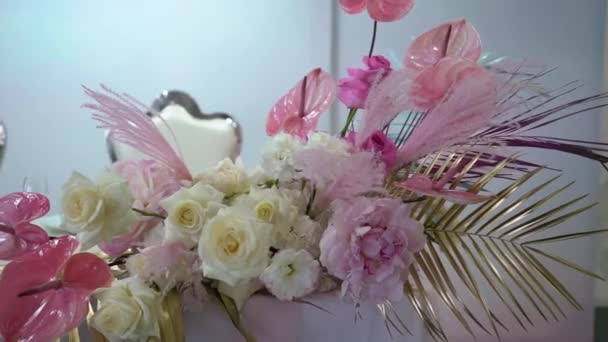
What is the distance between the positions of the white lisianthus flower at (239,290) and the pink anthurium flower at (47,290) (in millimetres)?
96

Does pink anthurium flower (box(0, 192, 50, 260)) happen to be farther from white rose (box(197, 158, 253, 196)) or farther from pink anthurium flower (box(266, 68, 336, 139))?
pink anthurium flower (box(266, 68, 336, 139))

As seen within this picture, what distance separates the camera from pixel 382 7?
0.65 meters

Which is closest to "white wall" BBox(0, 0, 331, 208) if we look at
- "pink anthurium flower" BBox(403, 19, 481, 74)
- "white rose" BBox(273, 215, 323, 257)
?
"pink anthurium flower" BBox(403, 19, 481, 74)

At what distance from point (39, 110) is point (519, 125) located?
6.82 ft

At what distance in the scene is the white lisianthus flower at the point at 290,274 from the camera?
0.49 metres

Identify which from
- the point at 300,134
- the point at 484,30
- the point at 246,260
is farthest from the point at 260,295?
the point at 484,30

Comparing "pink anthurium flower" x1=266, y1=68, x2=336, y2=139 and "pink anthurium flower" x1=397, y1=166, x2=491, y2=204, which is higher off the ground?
"pink anthurium flower" x1=266, y1=68, x2=336, y2=139

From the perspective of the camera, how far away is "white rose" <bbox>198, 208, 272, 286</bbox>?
0.47 meters

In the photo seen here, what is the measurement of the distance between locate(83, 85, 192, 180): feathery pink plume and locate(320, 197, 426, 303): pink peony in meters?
0.21

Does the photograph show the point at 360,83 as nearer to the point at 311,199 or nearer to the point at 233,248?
the point at 311,199

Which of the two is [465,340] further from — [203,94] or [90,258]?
[90,258]

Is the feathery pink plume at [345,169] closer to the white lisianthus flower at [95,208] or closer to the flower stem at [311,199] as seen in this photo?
the flower stem at [311,199]

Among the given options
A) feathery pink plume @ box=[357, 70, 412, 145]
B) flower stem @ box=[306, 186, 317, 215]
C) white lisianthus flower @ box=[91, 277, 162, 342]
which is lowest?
white lisianthus flower @ box=[91, 277, 162, 342]

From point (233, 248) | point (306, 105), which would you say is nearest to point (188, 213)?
point (233, 248)
